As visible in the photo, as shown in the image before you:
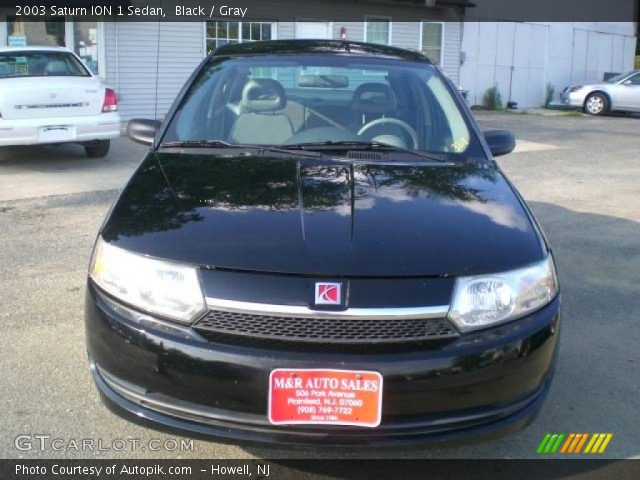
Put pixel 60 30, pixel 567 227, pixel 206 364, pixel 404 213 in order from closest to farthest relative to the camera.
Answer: pixel 206 364 < pixel 404 213 < pixel 567 227 < pixel 60 30

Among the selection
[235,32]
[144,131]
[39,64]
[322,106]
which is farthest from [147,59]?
[322,106]

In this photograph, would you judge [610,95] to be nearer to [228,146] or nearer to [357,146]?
[357,146]

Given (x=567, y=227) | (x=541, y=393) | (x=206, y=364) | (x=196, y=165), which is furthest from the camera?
(x=567, y=227)

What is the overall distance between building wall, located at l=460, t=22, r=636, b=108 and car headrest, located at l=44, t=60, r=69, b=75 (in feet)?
44.3

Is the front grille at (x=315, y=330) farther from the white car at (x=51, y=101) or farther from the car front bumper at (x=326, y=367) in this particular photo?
the white car at (x=51, y=101)

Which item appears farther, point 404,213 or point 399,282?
point 404,213

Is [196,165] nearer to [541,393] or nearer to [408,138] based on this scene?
[408,138]

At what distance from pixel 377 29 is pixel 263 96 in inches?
592

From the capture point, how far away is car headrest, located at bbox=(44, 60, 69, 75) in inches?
358

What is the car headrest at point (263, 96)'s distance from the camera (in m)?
3.93

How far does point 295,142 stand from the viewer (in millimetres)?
3641

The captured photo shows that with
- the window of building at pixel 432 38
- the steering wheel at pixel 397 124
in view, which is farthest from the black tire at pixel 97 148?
the window of building at pixel 432 38

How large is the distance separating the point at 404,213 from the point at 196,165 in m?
1.05

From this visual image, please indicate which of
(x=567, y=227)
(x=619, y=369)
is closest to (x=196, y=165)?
(x=619, y=369)
